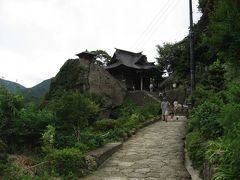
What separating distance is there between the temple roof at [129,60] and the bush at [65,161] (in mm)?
41109

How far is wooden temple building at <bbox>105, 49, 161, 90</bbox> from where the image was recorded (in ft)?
167

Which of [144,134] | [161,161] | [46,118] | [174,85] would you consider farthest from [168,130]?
[174,85]

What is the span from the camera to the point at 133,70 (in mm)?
51312

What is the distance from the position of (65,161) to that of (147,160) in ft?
10.0

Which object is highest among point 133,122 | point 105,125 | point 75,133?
point 133,122

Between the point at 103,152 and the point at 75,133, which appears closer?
the point at 103,152

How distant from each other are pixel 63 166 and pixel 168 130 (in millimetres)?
9864

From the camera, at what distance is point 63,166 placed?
9172 mm

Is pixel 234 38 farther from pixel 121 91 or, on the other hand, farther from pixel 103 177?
pixel 121 91

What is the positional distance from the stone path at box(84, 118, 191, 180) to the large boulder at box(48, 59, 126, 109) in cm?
1831

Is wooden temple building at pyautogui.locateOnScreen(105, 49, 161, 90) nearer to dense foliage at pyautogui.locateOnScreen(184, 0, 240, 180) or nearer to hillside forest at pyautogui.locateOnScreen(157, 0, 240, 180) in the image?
hillside forest at pyautogui.locateOnScreen(157, 0, 240, 180)

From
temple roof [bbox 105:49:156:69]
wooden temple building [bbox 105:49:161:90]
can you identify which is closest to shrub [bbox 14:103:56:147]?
wooden temple building [bbox 105:49:161:90]

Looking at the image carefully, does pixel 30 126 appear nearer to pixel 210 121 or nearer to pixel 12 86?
pixel 12 86

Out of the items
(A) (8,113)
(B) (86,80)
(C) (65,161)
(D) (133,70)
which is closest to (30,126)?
(A) (8,113)
